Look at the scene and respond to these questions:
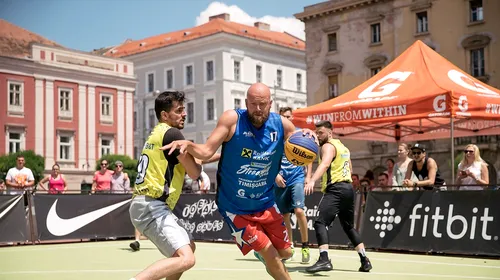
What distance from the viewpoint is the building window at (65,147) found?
190 feet

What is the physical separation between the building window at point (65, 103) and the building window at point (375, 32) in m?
25.1

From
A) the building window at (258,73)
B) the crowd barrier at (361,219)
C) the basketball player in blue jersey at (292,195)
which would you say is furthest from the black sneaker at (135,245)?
the building window at (258,73)

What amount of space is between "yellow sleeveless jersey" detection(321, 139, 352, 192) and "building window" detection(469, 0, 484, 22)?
36.7m

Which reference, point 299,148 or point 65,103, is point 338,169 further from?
point 65,103

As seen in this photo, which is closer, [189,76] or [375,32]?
[375,32]

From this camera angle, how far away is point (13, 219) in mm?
15891

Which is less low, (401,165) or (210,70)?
(210,70)

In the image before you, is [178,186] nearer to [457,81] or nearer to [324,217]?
[324,217]

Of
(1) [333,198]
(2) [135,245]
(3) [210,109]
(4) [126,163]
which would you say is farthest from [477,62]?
(1) [333,198]

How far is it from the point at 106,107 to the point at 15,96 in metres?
8.86

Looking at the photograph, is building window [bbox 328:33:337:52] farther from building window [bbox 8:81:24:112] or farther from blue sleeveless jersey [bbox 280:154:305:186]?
blue sleeveless jersey [bbox 280:154:305:186]

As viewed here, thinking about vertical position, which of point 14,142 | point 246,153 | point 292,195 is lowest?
point 292,195

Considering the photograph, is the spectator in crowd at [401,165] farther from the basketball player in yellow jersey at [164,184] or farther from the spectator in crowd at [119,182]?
the basketball player in yellow jersey at [164,184]

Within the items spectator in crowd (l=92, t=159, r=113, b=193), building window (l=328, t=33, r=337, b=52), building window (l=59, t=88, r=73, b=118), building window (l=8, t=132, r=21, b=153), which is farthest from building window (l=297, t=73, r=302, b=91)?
spectator in crowd (l=92, t=159, r=113, b=193)
